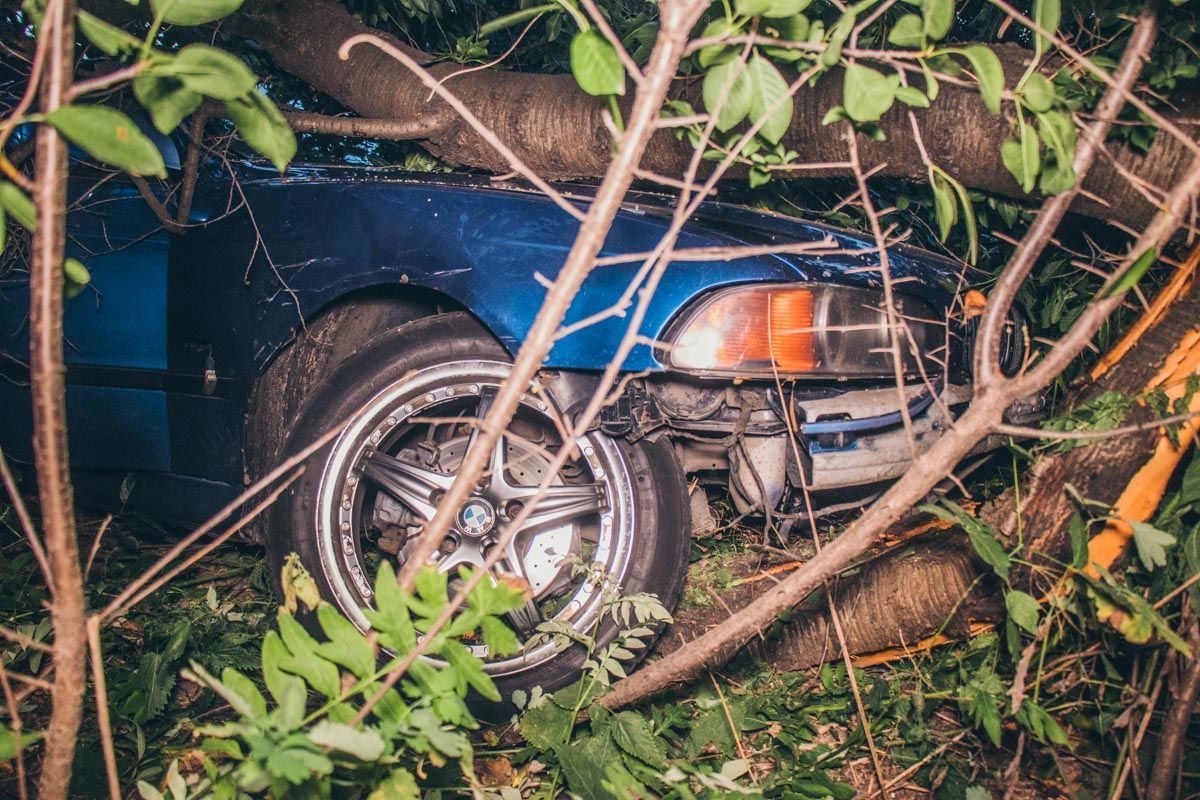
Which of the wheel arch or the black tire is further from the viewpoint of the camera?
the wheel arch

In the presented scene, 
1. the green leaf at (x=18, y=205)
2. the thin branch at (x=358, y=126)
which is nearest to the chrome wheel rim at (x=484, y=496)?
the green leaf at (x=18, y=205)

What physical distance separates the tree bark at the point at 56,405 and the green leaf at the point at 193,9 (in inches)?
4.1

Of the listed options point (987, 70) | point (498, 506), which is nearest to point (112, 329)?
point (498, 506)

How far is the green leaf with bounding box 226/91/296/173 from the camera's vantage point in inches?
40.7

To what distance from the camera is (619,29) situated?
3.28m

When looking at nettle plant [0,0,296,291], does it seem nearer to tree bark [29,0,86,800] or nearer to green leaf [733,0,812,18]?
tree bark [29,0,86,800]

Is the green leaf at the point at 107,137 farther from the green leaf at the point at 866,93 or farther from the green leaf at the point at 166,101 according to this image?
the green leaf at the point at 866,93

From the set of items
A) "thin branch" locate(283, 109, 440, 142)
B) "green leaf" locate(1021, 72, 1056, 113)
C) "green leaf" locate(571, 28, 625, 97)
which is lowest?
"green leaf" locate(1021, 72, 1056, 113)

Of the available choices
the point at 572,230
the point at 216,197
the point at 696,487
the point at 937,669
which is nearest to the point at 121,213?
the point at 216,197

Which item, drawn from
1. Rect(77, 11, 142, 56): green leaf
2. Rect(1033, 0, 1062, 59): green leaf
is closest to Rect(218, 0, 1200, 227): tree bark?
Rect(1033, 0, 1062, 59): green leaf

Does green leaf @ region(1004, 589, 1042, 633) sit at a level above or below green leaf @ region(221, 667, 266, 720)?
below

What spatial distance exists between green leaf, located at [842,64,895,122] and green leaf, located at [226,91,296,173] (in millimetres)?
850

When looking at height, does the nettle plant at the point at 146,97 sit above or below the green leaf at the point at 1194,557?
above

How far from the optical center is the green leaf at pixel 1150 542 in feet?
5.25
